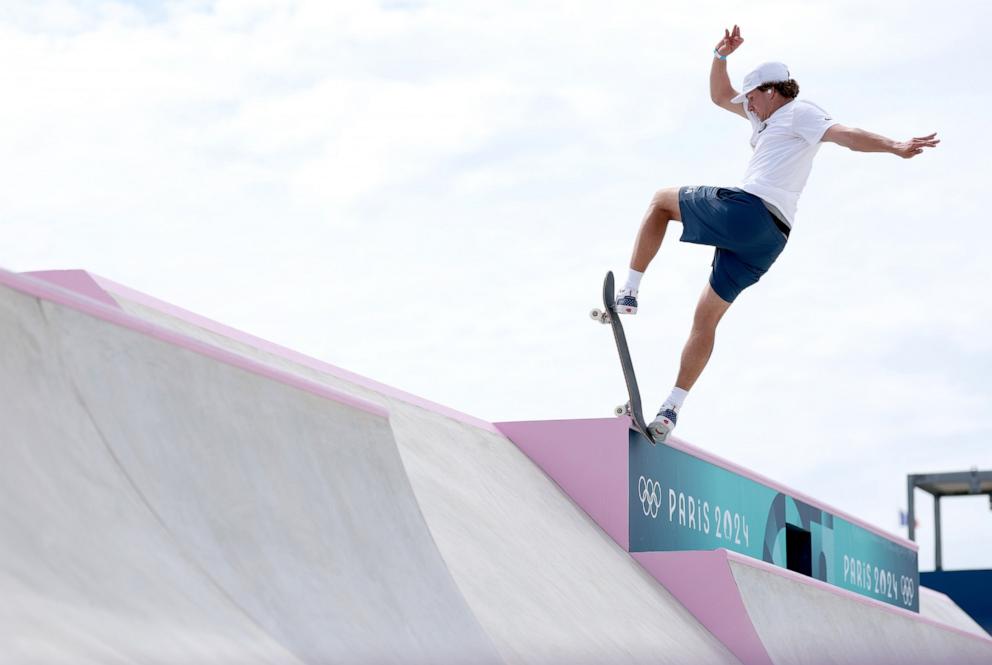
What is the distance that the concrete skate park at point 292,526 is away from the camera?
11.9ft

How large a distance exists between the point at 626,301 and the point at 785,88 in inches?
63.9

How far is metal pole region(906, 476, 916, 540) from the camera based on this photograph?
2645 centimetres

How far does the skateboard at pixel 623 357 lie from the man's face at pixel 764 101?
4.40 ft

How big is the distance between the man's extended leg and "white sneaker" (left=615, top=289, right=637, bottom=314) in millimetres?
452

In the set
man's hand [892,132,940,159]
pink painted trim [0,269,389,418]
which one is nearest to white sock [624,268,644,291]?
man's hand [892,132,940,159]

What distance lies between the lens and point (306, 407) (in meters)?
5.20

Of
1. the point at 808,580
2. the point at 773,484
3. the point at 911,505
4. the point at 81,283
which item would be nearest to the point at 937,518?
the point at 911,505

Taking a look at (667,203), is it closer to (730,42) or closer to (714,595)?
(730,42)

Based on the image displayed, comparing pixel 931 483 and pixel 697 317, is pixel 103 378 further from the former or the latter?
pixel 931 483

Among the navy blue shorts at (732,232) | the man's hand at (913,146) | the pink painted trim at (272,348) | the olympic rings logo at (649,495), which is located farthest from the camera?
the olympic rings logo at (649,495)

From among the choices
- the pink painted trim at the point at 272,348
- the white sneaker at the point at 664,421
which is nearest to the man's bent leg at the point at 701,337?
the white sneaker at the point at 664,421

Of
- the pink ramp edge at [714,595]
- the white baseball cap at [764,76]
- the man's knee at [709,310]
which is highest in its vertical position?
the white baseball cap at [764,76]

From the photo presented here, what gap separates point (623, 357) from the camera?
8133 mm

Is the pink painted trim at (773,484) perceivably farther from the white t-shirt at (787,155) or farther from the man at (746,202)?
the white t-shirt at (787,155)
